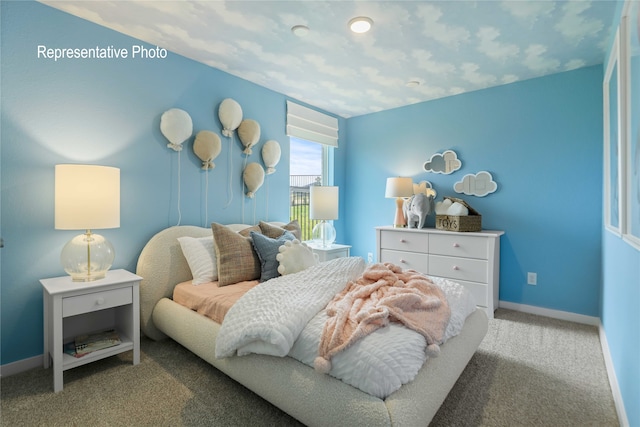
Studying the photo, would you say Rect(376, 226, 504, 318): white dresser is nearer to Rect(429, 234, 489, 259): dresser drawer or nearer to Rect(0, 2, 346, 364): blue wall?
Rect(429, 234, 489, 259): dresser drawer

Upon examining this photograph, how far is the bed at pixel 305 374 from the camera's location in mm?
1191

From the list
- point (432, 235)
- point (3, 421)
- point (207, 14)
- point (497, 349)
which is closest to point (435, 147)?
point (432, 235)

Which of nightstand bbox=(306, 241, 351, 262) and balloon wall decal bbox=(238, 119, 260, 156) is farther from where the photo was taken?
nightstand bbox=(306, 241, 351, 262)

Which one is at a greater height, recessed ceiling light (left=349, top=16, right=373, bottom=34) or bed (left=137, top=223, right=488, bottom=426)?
recessed ceiling light (left=349, top=16, right=373, bottom=34)

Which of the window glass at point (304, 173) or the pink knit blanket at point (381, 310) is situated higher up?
the window glass at point (304, 173)

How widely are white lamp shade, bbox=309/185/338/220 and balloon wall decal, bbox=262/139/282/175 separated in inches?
19.3

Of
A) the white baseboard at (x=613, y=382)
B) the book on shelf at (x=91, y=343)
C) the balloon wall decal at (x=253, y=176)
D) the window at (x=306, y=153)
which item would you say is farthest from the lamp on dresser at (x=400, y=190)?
the book on shelf at (x=91, y=343)

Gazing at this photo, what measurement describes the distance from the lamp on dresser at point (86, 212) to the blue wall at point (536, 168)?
3.23 m

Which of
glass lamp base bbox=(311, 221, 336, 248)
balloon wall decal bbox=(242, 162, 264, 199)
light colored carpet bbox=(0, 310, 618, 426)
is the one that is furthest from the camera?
glass lamp base bbox=(311, 221, 336, 248)

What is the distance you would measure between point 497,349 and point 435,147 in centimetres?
231

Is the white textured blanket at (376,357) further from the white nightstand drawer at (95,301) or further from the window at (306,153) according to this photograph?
the window at (306,153)

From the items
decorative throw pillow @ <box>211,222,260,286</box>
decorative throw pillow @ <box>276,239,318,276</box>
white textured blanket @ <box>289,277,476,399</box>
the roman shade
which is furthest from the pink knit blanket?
the roman shade

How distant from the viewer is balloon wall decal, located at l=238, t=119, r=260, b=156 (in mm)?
3078

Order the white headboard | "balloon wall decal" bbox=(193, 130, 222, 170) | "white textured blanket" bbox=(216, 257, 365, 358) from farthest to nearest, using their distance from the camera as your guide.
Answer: "balloon wall decal" bbox=(193, 130, 222, 170)
the white headboard
"white textured blanket" bbox=(216, 257, 365, 358)
